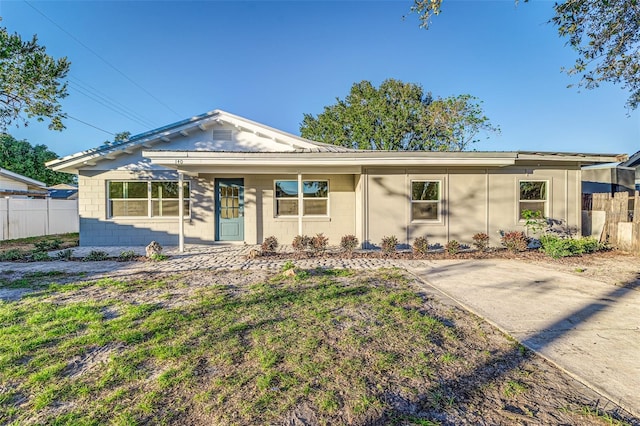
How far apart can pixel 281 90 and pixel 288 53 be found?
26.4 feet

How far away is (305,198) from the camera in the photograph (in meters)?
11.0

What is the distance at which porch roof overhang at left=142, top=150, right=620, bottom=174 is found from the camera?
870cm

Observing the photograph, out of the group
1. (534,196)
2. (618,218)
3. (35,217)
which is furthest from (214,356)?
(35,217)

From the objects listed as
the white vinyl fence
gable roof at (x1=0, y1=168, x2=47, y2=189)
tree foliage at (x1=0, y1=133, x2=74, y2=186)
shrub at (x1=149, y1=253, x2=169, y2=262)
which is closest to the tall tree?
shrub at (x1=149, y1=253, x2=169, y2=262)

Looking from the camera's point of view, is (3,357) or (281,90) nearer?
(3,357)

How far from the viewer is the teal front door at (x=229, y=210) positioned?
11.0m

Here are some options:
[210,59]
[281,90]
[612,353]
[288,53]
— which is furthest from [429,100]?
[612,353]

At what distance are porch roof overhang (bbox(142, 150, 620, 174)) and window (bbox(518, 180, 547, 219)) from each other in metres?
0.88

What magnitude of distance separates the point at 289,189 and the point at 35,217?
43.2 ft

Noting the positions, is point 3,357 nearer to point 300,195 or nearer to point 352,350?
point 352,350

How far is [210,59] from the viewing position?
1617cm

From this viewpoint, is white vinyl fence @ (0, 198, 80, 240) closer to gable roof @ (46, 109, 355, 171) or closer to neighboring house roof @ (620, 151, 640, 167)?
gable roof @ (46, 109, 355, 171)

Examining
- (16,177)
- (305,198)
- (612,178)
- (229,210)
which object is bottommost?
(229,210)

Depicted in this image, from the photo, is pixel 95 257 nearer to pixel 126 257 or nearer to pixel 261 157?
pixel 126 257
